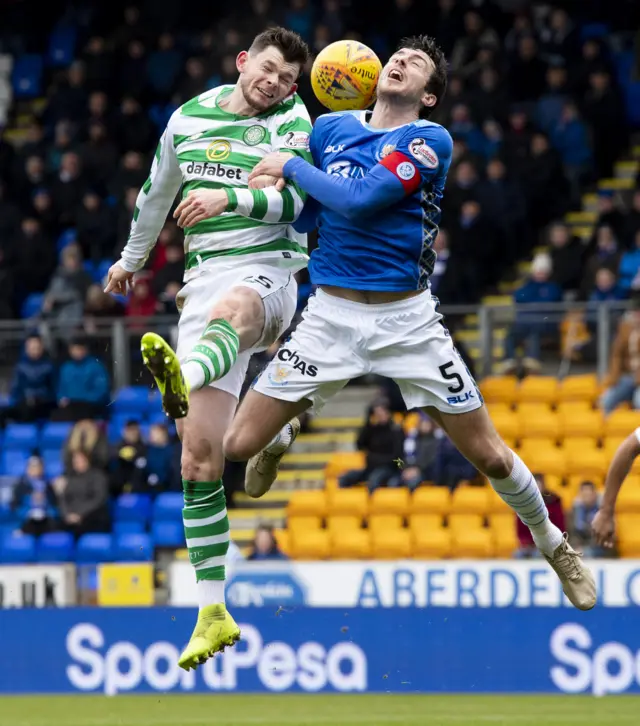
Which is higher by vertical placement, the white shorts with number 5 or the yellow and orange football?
the yellow and orange football

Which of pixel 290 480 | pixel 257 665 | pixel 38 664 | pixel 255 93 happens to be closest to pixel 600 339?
pixel 290 480

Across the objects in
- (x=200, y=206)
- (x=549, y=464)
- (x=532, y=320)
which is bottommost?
(x=549, y=464)

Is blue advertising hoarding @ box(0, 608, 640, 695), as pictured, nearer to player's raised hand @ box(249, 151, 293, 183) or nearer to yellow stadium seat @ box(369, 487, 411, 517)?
yellow stadium seat @ box(369, 487, 411, 517)

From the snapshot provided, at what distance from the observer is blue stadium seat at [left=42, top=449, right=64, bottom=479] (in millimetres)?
17844

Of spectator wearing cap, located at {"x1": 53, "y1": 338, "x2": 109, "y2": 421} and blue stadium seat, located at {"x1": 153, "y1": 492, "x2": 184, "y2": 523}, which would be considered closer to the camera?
blue stadium seat, located at {"x1": 153, "y1": 492, "x2": 184, "y2": 523}

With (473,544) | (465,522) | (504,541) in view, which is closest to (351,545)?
(465,522)

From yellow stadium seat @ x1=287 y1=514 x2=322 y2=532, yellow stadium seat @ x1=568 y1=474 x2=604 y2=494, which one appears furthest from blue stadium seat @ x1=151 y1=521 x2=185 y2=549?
yellow stadium seat @ x1=568 y1=474 x2=604 y2=494

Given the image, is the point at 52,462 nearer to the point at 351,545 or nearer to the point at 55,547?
the point at 55,547

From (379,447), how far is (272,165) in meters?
8.18

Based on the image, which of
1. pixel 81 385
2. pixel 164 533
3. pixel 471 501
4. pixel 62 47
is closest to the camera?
pixel 471 501

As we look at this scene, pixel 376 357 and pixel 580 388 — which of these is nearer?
pixel 376 357

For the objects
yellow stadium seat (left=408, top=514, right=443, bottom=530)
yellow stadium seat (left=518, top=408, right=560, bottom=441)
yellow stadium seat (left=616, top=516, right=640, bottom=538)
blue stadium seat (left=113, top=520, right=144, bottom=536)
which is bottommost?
blue stadium seat (left=113, top=520, right=144, bottom=536)

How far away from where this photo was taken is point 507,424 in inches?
643

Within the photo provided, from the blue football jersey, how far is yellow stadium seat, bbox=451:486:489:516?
7674 millimetres
